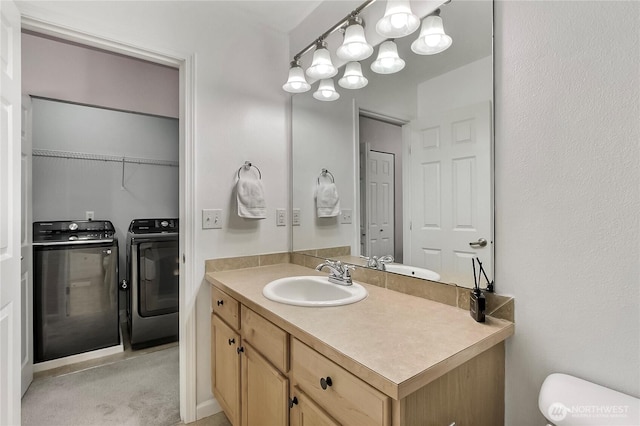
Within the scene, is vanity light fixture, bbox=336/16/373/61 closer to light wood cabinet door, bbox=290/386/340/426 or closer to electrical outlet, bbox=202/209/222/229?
electrical outlet, bbox=202/209/222/229

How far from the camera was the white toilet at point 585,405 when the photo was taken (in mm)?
752

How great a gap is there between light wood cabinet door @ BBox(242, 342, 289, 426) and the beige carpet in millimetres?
762

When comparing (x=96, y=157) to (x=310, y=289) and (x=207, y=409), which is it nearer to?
(x=207, y=409)

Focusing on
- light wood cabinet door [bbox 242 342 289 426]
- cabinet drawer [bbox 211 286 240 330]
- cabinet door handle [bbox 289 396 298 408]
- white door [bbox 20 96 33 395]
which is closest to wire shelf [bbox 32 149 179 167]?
white door [bbox 20 96 33 395]

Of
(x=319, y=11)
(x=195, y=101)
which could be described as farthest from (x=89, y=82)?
(x=319, y=11)

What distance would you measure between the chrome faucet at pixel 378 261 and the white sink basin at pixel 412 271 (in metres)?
0.02

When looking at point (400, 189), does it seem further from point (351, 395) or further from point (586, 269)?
point (351, 395)

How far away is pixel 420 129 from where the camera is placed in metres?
1.40

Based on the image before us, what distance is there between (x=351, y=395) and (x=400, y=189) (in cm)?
97

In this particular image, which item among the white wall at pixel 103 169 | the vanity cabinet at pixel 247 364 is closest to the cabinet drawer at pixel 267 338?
the vanity cabinet at pixel 247 364

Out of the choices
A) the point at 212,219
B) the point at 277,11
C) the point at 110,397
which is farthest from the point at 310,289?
the point at 277,11

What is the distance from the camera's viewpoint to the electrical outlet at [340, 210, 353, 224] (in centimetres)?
184

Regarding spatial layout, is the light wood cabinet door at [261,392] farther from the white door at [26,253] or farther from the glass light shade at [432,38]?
the white door at [26,253]

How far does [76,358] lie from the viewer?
2.47 metres
